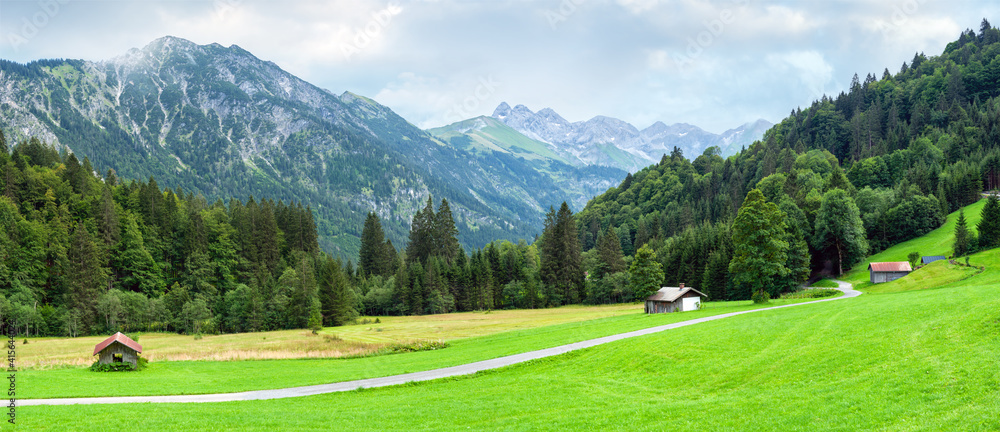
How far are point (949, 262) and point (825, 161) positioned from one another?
83518 millimetres

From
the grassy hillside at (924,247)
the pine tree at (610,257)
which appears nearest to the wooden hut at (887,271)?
the grassy hillside at (924,247)

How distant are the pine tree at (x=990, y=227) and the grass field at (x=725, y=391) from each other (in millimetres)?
68597

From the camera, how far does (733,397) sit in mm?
20672

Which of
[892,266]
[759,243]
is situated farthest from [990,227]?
[759,243]

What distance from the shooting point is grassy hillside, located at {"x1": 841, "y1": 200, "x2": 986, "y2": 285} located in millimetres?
91625

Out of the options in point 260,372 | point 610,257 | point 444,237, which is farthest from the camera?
point 444,237

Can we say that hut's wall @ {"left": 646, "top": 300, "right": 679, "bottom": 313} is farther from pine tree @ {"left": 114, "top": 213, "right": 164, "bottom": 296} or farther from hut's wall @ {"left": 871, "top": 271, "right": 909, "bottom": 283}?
pine tree @ {"left": 114, "top": 213, "right": 164, "bottom": 296}

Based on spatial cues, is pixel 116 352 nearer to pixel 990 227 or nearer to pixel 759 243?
pixel 759 243

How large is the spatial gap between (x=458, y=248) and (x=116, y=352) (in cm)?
10140

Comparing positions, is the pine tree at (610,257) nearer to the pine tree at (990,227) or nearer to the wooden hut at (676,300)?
the wooden hut at (676,300)

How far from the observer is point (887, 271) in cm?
8369

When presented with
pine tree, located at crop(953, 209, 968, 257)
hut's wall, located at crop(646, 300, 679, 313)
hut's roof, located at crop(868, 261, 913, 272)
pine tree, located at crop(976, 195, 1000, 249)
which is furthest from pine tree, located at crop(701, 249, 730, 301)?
pine tree, located at crop(976, 195, 1000, 249)

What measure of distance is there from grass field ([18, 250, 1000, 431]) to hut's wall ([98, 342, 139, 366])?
21.0 metres

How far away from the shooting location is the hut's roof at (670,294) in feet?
240
